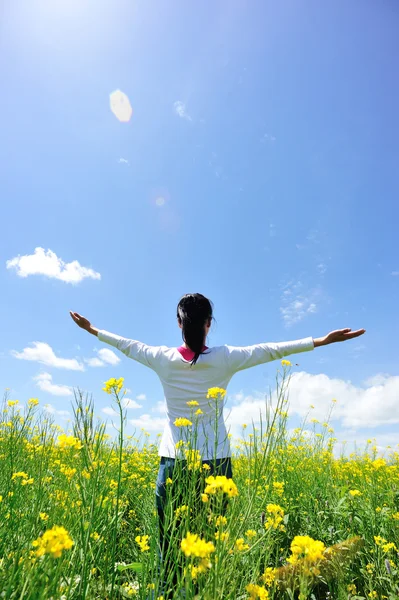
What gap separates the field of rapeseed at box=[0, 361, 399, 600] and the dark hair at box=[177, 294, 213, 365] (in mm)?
449

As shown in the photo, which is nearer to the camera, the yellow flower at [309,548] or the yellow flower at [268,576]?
the yellow flower at [309,548]

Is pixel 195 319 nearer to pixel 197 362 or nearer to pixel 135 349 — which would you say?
pixel 197 362

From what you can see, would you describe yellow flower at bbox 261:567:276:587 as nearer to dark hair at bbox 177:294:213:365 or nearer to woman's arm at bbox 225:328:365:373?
woman's arm at bbox 225:328:365:373

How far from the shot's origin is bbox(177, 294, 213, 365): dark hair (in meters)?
2.50

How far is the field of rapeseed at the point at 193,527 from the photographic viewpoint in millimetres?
1150

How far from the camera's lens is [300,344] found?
2549 mm

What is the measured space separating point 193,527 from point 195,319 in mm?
1283

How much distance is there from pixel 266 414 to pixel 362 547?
66.6 inches

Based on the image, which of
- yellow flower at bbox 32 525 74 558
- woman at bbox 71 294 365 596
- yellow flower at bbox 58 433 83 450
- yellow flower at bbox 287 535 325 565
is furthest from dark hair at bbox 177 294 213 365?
yellow flower at bbox 32 525 74 558

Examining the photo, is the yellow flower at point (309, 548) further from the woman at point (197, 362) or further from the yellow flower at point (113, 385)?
the woman at point (197, 362)

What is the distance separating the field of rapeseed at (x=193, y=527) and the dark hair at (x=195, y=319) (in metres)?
0.45

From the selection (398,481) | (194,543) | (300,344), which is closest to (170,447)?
(300,344)

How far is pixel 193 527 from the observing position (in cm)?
159

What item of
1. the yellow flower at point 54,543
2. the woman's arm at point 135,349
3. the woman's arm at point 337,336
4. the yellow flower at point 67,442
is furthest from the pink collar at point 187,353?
the yellow flower at point 54,543
